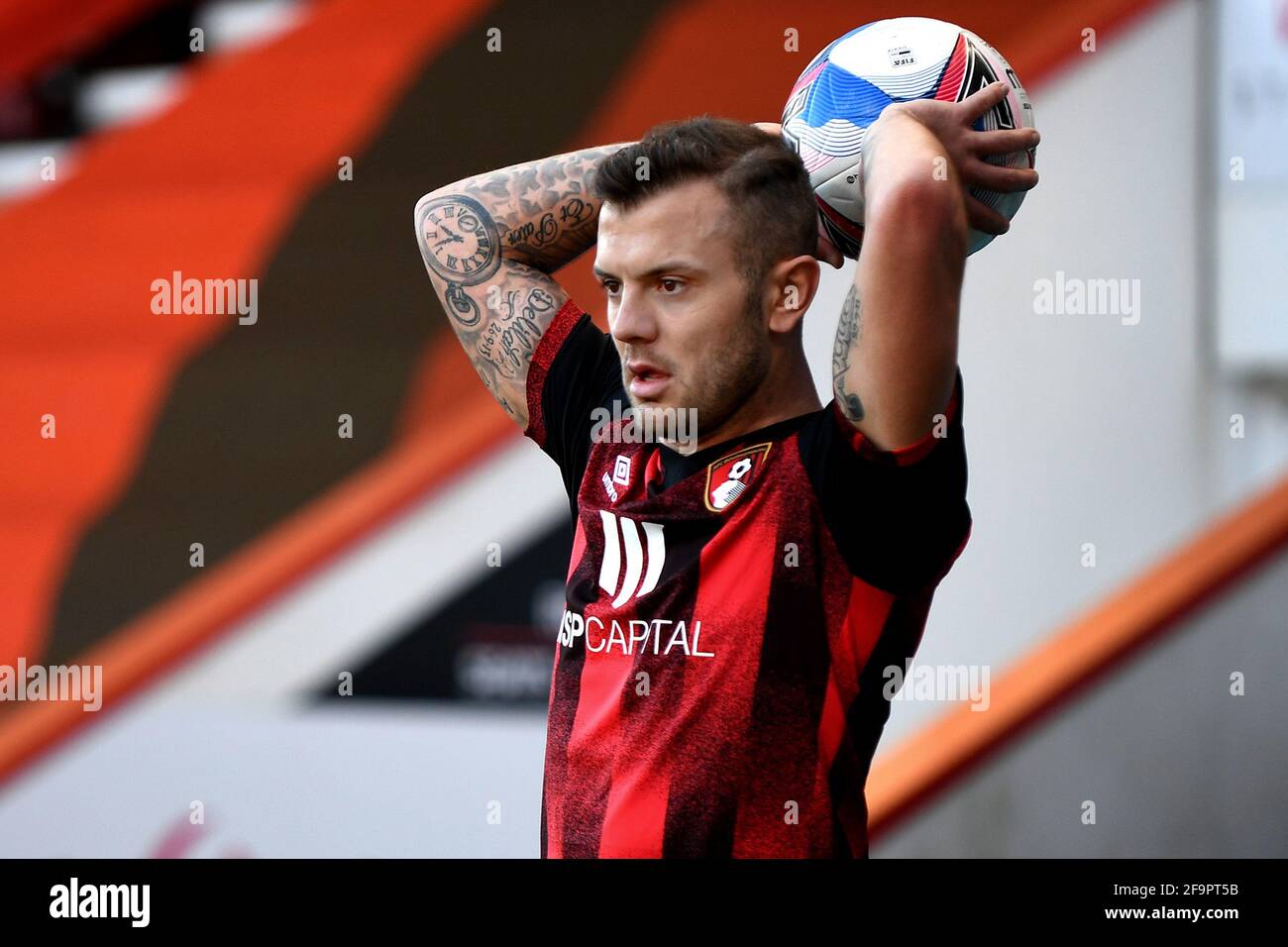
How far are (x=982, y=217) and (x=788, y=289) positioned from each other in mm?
235

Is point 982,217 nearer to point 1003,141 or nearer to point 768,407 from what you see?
point 1003,141

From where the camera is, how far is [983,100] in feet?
5.70

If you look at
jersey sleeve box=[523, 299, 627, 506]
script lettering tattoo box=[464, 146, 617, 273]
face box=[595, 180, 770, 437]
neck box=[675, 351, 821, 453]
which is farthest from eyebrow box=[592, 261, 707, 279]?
script lettering tattoo box=[464, 146, 617, 273]

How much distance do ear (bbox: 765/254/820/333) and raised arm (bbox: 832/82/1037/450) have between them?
154 millimetres

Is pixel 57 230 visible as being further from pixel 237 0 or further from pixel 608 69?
pixel 608 69

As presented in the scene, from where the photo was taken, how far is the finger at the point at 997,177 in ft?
5.50

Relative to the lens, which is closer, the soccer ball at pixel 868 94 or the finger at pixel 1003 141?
the finger at pixel 1003 141

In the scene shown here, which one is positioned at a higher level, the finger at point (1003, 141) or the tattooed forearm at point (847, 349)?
the finger at point (1003, 141)

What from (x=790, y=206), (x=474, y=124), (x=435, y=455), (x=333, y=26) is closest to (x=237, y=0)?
(x=333, y=26)

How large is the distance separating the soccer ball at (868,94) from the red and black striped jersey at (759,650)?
27cm

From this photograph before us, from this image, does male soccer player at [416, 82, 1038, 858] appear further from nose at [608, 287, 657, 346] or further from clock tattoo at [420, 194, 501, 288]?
clock tattoo at [420, 194, 501, 288]

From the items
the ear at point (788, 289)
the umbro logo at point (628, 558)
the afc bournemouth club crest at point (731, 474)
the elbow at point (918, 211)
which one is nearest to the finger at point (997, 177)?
the elbow at point (918, 211)

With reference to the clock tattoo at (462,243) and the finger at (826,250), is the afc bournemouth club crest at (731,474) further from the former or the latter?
the clock tattoo at (462,243)

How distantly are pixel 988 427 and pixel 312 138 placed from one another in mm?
2658
